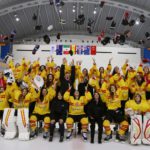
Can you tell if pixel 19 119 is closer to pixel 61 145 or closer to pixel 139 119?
pixel 61 145

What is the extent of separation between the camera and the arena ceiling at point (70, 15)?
2077 cm

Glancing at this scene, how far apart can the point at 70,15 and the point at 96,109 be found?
55.1ft

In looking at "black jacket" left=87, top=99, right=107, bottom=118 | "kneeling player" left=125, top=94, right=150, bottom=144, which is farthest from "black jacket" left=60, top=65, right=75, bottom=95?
"kneeling player" left=125, top=94, right=150, bottom=144

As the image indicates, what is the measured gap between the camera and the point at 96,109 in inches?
314

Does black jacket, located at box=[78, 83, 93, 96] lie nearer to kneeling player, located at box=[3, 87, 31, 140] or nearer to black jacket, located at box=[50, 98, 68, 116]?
black jacket, located at box=[50, 98, 68, 116]

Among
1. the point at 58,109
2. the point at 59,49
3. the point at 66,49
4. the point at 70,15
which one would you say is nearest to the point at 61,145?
the point at 58,109

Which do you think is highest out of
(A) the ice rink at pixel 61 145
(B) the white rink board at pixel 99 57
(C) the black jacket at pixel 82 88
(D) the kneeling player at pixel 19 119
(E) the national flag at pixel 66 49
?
(E) the national flag at pixel 66 49

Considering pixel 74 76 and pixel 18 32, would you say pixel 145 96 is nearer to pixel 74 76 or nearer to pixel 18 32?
pixel 74 76

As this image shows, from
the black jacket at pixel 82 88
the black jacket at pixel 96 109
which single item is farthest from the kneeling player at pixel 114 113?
the black jacket at pixel 82 88

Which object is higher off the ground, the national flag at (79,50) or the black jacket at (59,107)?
the national flag at (79,50)

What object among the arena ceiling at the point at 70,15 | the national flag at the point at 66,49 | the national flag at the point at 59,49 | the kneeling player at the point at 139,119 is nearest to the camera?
the kneeling player at the point at 139,119

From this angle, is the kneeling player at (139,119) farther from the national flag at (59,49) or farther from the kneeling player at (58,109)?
the national flag at (59,49)

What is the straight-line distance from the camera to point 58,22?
999 inches

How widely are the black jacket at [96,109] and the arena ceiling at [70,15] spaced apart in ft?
42.2
